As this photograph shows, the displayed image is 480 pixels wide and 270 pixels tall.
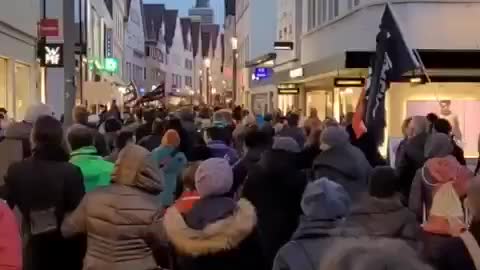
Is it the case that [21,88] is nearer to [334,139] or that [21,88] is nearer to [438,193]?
[334,139]

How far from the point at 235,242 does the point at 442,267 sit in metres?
1.45

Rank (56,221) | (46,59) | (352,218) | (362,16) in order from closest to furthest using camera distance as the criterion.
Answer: (352,218)
(56,221)
(362,16)
(46,59)

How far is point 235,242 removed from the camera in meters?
6.91

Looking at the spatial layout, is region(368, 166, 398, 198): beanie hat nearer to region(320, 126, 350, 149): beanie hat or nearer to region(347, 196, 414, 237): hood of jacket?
region(347, 196, 414, 237): hood of jacket

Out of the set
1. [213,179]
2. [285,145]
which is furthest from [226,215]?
[285,145]

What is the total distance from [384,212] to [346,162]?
3.65 m

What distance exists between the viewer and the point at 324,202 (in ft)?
19.4

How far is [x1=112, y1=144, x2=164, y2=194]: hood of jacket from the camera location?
7379mm

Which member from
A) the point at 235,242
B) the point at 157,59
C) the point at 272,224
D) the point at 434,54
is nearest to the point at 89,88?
the point at 434,54

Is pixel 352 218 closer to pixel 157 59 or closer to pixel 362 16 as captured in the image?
pixel 362 16

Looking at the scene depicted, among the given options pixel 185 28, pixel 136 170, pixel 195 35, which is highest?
pixel 185 28

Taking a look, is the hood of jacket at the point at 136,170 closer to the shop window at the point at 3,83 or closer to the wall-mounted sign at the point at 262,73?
the shop window at the point at 3,83

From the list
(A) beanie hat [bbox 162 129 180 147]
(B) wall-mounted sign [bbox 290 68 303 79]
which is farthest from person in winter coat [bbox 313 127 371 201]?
(B) wall-mounted sign [bbox 290 68 303 79]

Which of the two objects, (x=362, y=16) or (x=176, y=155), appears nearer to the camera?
(x=176, y=155)
